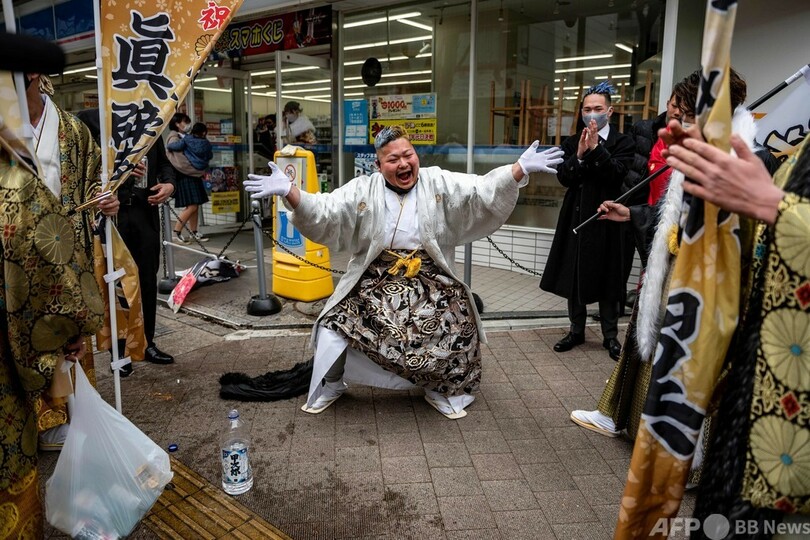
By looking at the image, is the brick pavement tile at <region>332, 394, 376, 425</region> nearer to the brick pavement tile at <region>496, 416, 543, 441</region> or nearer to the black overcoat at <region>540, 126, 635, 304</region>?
the brick pavement tile at <region>496, 416, 543, 441</region>

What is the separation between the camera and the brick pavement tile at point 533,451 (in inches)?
126

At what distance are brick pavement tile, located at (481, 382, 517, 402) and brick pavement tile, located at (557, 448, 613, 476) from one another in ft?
2.38

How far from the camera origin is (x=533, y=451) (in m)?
3.30

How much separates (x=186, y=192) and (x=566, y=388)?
682cm

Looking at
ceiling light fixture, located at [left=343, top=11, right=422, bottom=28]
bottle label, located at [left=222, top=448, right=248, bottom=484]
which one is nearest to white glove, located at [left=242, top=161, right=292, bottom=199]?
bottle label, located at [left=222, top=448, right=248, bottom=484]

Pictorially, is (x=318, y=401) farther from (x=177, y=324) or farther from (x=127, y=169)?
(x=177, y=324)

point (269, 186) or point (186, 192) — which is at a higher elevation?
point (269, 186)

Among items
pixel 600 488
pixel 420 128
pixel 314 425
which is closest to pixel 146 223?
pixel 314 425

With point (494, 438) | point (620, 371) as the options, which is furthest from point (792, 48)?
point (494, 438)

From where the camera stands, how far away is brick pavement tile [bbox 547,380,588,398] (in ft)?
13.1

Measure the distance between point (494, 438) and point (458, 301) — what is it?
0.86 meters

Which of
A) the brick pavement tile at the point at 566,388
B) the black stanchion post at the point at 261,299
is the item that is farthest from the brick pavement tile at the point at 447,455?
the black stanchion post at the point at 261,299

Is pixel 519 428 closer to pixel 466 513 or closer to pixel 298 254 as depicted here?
pixel 466 513

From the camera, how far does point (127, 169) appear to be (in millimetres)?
3049
